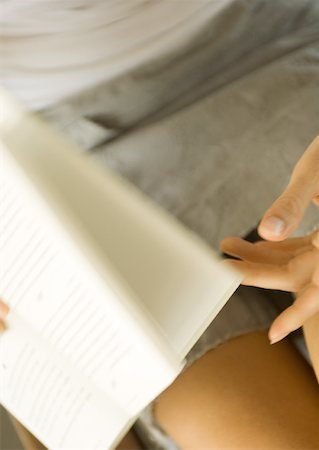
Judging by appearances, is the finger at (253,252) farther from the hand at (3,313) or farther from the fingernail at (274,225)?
the hand at (3,313)

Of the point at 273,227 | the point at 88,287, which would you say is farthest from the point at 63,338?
the point at 273,227

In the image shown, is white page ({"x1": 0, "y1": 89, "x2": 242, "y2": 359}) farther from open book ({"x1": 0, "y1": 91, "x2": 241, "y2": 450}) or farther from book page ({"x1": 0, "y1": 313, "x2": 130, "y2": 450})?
book page ({"x1": 0, "y1": 313, "x2": 130, "y2": 450})

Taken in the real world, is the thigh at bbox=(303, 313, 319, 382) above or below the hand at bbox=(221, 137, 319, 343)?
below

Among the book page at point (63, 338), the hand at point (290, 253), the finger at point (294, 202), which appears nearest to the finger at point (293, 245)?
the hand at point (290, 253)

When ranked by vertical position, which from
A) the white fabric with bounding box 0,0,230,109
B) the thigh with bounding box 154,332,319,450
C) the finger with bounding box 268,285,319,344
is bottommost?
the thigh with bounding box 154,332,319,450

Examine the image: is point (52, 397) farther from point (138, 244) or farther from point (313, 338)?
point (313, 338)

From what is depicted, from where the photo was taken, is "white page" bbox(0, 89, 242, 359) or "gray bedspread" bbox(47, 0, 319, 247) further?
"gray bedspread" bbox(47, 0, 319, 247)

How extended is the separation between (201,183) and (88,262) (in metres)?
0.28

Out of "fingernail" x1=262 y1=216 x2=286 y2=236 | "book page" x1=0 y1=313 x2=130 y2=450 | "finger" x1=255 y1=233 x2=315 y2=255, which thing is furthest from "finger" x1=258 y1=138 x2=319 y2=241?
"book page" x1=0 y1=313 x2=130 y2=450

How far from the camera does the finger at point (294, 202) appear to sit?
43 centimetres

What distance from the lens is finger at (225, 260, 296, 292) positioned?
534 millimetres

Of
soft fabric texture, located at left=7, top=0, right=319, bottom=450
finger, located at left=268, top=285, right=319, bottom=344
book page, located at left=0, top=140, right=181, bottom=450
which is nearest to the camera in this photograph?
book page, located at left=0, top=140, right=181, bottom=450

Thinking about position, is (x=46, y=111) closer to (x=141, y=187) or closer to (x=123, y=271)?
(x=141, y=187)

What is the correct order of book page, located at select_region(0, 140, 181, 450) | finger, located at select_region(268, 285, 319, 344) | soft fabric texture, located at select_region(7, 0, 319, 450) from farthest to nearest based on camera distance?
soft fabric texture, located at select_region(7, 0, 319, 450) → finger, located at select_region(268, 285, 319, 344) → book page, located at select_region(0, 140, 181, 450)
